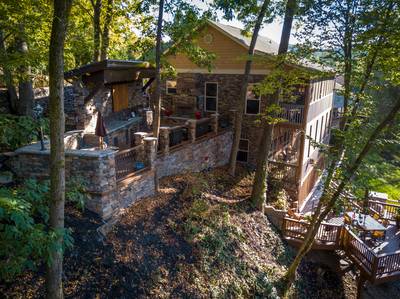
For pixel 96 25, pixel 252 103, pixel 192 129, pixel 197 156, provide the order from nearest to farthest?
pixel 192 129 → pixel 197 156 → pixel 96 25 → pixel 252 103

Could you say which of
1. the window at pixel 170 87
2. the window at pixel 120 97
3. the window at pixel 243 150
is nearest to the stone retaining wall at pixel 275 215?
the window at pixel 243 150

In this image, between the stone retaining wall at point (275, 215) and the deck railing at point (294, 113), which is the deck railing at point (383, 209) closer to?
the stone retaining wall at point (275, 215)

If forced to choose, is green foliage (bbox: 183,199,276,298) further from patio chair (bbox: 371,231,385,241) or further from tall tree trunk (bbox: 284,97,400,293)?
patio chair (bbox: 371,231,385,241)

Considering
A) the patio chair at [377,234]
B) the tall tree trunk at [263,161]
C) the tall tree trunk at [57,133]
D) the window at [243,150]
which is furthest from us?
the window at [243,150]

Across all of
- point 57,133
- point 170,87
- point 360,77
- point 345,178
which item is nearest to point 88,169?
point 57,133

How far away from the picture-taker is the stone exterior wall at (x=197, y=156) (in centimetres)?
1136

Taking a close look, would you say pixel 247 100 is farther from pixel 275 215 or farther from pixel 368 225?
pixel 368 225

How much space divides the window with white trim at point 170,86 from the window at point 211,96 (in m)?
2.00

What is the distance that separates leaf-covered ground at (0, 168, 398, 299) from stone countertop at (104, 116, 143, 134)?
3236 millimetres

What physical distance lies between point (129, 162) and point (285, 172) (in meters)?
8.74

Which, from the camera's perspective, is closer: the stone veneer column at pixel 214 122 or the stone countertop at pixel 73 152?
the stone countertop at pixel 73 152

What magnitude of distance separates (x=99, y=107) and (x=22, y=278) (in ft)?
24.9

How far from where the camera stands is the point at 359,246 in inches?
454

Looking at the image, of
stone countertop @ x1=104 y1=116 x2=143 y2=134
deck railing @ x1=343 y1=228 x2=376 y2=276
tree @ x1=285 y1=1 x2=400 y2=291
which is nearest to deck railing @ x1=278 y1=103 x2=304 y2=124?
tree @ x1=285 y1=1 x2=400 y2=291
